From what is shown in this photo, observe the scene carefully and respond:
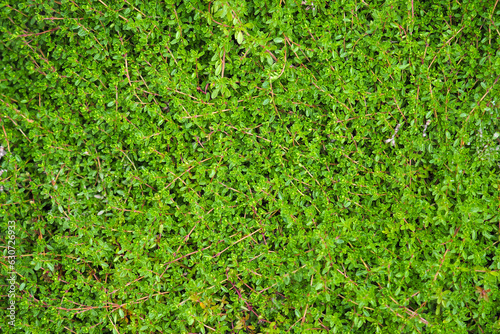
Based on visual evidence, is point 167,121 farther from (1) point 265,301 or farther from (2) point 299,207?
(1) point 265,301

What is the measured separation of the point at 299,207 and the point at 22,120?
2.29 metres

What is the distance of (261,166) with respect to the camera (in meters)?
2.74

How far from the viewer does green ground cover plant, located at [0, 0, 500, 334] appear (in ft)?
8.43

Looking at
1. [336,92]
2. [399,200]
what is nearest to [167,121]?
[336,92]

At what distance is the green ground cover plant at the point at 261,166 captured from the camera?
101 inches

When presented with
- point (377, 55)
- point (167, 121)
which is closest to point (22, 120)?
point (167, 121)

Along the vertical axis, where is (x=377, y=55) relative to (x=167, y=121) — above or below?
above

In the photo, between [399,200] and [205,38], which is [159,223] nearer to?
[205,38]

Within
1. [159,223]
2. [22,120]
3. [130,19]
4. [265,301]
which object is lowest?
[265,301]

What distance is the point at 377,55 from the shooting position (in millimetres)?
2678

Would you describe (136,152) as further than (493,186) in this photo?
Yes

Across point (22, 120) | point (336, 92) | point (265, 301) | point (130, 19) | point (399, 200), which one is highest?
point (130, 19)

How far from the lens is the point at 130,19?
265 centimetres

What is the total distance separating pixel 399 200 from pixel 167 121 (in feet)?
6.15
